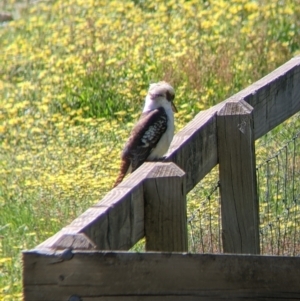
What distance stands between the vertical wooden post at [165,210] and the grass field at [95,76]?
120 inches

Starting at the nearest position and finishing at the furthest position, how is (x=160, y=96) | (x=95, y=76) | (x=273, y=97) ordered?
(x=273, y=97) → (x=160, y=96) → (x=95, y=76)

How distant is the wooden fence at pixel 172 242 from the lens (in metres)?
1.94

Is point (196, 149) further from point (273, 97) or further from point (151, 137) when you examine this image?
point (151, 137)

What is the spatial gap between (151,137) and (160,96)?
35cm

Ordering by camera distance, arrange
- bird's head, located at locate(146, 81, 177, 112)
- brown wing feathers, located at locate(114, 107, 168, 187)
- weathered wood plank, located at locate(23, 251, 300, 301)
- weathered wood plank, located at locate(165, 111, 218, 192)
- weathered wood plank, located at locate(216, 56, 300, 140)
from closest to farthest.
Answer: weathered wood plank, located at locate(23, 251, 300, 301)
weathered wood plank, located at locate(165, 111, 218, 192)
weathered wood plank, located at locate(216, 56, 300, 140)
brown wing feathers, located at locate(114, 107, 168, 187)
bird's head, located at locate(146, 81, 177, 112)

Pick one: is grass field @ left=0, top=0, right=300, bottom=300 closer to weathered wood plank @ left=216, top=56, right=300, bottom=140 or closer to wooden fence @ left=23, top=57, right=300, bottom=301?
weathered wood plank @ left=216, top=56, right=300, bottom=140

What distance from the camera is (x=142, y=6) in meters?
11.9

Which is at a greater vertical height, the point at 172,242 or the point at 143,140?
the point at 143,140

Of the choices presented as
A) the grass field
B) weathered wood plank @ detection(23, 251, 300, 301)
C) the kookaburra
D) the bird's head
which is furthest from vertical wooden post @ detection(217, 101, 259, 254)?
the grass field

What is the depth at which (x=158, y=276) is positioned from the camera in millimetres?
1962

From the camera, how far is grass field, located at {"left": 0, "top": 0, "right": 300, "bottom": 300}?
21.2ft

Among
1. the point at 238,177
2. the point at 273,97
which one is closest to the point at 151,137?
the point at 273,97

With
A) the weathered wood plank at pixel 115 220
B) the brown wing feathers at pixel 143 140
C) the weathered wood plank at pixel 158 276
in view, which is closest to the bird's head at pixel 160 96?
the brown wing feathers at pixel 143 140

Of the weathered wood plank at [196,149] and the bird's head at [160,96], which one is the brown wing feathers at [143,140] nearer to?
the bird's head at [160,96]
